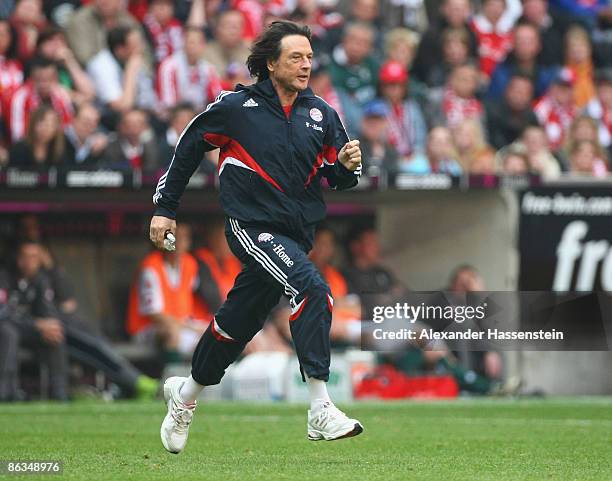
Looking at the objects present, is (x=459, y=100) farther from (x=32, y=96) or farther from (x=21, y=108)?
(x=21, y=108)

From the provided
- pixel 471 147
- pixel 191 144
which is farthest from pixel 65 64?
pixel 191 144

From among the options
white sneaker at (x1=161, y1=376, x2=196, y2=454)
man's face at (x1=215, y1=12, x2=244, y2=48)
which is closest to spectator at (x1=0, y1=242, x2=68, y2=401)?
man's face at (x1=215, y1=12, x2=244, y2=48)

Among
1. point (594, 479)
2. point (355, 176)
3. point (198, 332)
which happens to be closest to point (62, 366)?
point (198, 332)

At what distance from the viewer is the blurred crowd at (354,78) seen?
1412cm

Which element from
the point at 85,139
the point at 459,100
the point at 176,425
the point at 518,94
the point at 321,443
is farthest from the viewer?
the point at 518,94

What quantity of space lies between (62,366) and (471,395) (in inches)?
158

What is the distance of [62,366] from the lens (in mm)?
13062

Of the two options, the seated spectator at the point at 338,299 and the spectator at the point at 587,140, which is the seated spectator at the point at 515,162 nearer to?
the spectator at the point at 587,140

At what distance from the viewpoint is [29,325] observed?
1305 cm

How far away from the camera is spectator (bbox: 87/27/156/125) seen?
15.3 m

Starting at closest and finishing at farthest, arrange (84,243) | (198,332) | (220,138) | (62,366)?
(220,138) < (62,366) < (198,332) < (84,243)

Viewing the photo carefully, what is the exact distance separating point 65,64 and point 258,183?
856cm

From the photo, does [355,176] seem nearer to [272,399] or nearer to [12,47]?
[272,399]

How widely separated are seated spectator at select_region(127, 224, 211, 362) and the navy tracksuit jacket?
6.68 m
